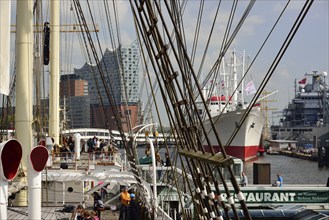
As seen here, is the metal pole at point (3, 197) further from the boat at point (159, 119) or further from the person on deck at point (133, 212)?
the person on deck at point (133, 212)

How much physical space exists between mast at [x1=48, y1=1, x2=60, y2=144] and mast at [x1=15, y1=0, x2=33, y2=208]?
39.9 ft

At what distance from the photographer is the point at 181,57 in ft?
24.5

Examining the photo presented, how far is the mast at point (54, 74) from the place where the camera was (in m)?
25.5

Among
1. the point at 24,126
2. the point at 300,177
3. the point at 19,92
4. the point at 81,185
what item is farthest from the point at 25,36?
the point at 300,177

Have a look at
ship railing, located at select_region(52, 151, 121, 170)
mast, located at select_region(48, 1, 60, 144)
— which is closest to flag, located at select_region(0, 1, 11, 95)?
ship railing, located at select_region(52, 151, 121, 170)

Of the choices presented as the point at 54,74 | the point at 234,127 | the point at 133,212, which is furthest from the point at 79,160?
the point at 234,127

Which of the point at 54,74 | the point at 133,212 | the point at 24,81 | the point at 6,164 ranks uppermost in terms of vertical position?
the point at 54,74

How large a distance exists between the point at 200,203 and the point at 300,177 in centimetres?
5403

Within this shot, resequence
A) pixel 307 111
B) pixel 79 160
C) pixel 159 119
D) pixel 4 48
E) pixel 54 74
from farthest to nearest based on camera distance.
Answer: pixel 307 111 → pixel 54 74 → pixel 79 160 → pixel 159 119 → pixel 4 48

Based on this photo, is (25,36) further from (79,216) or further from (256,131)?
(256,131)

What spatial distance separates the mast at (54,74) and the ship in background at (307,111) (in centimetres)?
10318

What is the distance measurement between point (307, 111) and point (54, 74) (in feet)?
398

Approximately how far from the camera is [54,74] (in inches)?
1042

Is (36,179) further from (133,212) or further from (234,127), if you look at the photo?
(234,127)
